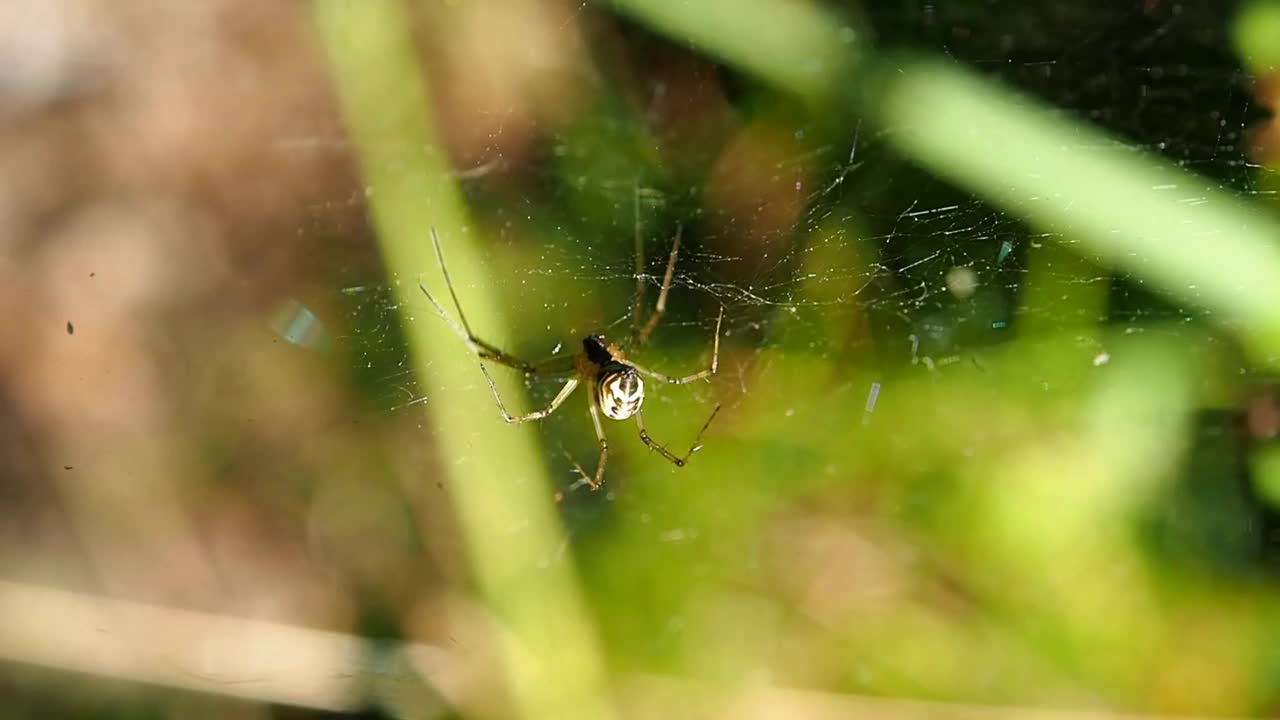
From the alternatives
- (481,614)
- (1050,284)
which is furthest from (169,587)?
(1050,284)

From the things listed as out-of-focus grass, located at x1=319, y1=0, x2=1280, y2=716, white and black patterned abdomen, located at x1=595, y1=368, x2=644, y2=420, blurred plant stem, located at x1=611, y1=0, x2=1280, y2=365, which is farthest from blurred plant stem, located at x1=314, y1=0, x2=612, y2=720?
blurred plant stem, located at x1=611, y1=0, x2=1280, y2=365

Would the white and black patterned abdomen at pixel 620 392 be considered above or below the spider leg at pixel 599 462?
above

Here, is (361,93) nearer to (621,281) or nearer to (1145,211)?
(621,281)

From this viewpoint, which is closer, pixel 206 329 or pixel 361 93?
pixel 361 93

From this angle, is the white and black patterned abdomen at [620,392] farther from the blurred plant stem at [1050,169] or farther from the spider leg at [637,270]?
the blurred plant stem at [1050,169]

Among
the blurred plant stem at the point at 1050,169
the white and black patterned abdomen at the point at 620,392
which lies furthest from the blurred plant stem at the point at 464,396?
the blurred plant stem at the point at 1050,169

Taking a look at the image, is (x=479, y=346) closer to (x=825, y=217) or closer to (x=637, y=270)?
(x=637, y=270)

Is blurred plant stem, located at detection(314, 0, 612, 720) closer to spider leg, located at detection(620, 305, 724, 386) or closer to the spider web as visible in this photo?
the spider web
